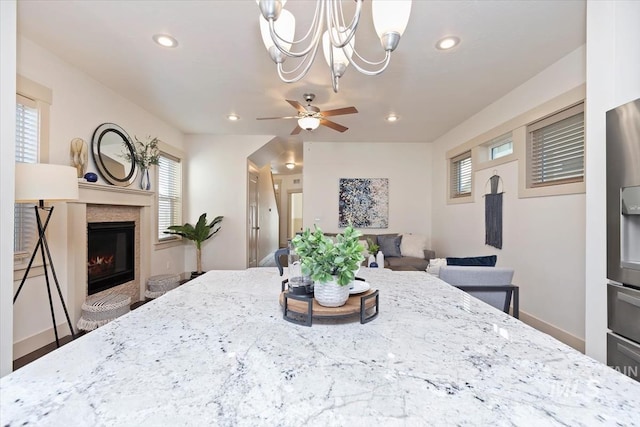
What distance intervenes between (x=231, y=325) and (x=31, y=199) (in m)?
1.94

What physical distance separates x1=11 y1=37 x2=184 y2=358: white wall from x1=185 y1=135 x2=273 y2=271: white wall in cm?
168

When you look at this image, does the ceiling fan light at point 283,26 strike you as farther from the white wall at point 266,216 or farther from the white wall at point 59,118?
the white wall at point 266,216

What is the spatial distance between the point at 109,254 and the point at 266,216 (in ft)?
14.6

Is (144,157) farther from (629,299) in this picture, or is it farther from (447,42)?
(629,299)

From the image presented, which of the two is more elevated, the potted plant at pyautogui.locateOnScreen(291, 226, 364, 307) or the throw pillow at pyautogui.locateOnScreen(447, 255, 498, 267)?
the potted plant at pyautogui.locateOnScreen(291, 226, 364, 307)

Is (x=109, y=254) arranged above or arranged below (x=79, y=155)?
below

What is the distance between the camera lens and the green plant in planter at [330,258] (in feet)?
3.14

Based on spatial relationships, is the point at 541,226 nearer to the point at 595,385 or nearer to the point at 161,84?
the point at 595,385

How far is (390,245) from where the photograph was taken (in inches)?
191

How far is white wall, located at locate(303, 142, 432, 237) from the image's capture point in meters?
5.45

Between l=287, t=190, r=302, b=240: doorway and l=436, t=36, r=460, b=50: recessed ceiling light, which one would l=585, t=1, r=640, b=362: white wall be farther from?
l=287, t=190, r=302, b=240: doorway

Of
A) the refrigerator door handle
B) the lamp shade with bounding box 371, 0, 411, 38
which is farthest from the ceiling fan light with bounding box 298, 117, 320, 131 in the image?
the refrigerator door handle

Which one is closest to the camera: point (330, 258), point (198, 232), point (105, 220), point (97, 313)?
point (330, 258)

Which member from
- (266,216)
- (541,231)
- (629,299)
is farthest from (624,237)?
(266,216)
